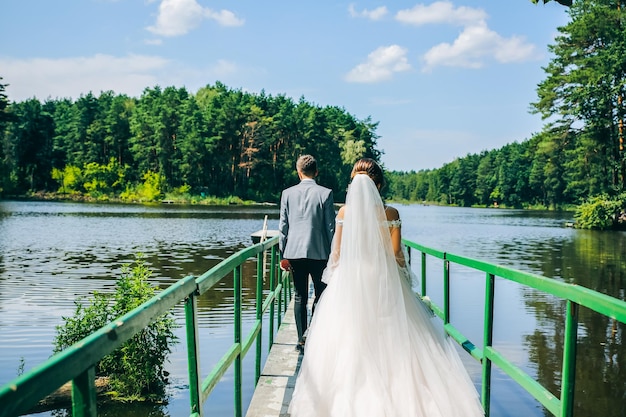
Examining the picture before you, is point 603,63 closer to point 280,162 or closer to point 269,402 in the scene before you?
point 269,402

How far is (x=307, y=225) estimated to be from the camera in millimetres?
5895

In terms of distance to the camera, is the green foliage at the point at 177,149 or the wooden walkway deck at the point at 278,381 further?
the green foliage at the point at 177,149

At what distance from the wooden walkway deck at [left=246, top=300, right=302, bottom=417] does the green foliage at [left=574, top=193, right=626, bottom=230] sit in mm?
42686

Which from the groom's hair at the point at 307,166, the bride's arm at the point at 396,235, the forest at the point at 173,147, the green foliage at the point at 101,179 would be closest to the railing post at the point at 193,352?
the bride's arm at the point at 396,235

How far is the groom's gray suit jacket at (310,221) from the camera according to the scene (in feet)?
19.2

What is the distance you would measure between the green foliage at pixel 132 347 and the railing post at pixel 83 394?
20.1 feet

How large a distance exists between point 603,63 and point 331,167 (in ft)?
173

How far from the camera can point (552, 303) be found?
14.9 metres

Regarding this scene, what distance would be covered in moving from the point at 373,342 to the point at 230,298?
10.7 m

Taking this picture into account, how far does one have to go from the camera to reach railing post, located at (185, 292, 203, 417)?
2.77 metres

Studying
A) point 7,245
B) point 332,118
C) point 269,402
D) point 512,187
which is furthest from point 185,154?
point 269,402

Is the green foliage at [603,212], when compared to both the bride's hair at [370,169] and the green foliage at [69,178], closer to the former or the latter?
the bride's hair at [370,169]

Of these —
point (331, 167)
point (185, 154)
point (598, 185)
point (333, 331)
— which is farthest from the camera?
point (331, 167)

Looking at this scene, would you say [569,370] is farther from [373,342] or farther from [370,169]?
[370,169]
